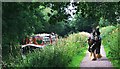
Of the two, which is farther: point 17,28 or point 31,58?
point 17,28

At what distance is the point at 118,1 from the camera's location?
1196 cm

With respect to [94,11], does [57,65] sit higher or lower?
lower

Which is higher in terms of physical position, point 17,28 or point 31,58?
point 17,28

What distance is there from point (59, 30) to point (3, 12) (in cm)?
5865

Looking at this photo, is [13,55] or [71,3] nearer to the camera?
[71,3]

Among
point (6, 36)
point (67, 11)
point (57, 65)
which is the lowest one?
point (57, 65)

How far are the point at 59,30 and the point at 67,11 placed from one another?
5953 centimetres

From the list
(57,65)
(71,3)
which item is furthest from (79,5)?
(57,65)

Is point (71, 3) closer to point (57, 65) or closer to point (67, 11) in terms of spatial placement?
point (67, 11)

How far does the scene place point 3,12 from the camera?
1295 cm

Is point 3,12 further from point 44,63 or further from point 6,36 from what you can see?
point 44,63

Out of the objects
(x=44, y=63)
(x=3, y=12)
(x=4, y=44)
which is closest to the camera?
→ (x=44, y=63)

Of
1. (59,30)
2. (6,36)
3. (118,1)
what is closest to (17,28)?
(6,36)

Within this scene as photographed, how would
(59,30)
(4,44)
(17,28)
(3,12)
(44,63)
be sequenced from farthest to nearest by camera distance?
(59,30)
(17,28)
(4,44)
(3,12)
(44,63)
